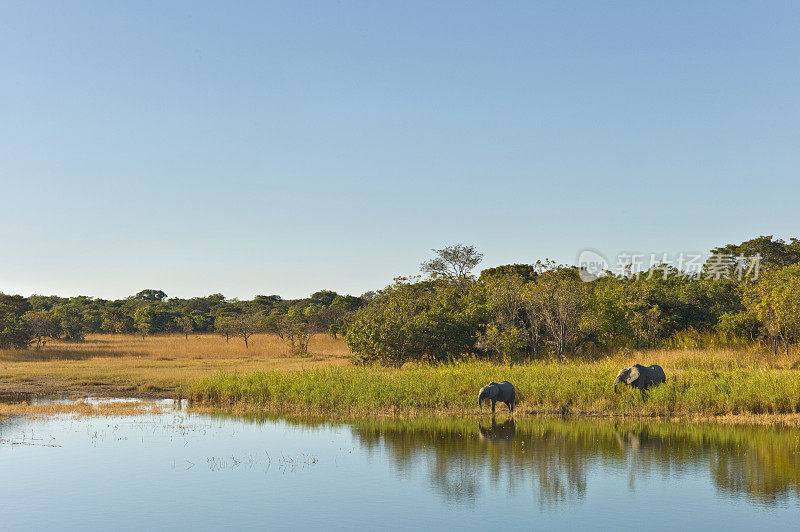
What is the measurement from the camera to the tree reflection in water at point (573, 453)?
47.9ft

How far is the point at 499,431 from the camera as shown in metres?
21.0

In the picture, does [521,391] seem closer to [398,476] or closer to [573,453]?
[573,453]

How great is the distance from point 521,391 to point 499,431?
4.61m

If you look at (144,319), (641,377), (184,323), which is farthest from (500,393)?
(144,319)

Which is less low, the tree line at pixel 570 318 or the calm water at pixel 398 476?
the tree line at pixel 570 318

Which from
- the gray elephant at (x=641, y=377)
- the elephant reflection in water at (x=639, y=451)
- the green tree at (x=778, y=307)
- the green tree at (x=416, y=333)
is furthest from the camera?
the green tree at (x=416, y=333)

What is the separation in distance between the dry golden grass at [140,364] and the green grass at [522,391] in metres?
6.50

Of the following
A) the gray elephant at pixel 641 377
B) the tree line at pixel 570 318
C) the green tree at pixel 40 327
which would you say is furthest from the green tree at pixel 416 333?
the green tree at pixel 40 327

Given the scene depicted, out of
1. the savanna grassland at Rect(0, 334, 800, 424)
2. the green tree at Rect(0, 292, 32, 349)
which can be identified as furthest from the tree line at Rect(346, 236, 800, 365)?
the green tree at Rect(0, 292, 32, 349)

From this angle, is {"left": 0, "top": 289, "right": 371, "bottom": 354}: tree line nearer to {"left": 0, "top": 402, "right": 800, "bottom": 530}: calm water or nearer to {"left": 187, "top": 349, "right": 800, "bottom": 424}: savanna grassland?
{"left": 187, "top": 349, "right": 800, "bottom": 424}: savanna grassland

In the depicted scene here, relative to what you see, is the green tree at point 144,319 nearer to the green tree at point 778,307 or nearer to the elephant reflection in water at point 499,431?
the green tree at point 778,307

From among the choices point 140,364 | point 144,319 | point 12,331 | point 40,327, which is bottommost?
point 140,364

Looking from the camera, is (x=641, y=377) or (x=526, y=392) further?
(x=526, y=392)

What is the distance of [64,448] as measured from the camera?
18.8 metres
